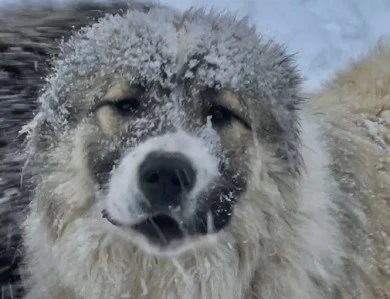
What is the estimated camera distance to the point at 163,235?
2842 mm

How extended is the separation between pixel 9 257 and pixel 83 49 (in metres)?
1.18

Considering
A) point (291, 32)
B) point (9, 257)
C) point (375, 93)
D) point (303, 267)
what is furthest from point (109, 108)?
point (291, 32)

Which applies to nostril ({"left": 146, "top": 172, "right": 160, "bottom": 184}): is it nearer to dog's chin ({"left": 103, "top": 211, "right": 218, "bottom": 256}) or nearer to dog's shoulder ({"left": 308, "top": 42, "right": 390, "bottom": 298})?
dog's chin ({"left": 103, "top": 211, "right": 218, "bottom": 256})

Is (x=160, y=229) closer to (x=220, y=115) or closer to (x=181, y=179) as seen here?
(x=181, y=179)

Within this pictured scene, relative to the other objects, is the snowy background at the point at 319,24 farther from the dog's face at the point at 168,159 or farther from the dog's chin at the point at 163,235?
the dog's chin at the point at 163,235

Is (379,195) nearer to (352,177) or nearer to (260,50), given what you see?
(352,177)

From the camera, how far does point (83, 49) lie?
3.20 metres

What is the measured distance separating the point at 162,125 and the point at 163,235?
1.22 feet

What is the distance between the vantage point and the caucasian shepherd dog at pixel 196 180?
289 cm

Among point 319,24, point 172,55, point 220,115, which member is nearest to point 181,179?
point 220,115

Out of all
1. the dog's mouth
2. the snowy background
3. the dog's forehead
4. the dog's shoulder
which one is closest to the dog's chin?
the dog's mouth

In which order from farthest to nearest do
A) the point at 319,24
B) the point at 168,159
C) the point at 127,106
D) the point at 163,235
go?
1. the point at 319,24
2. the point at 127,106
3. the point at 163,235
4. the point at 168,159

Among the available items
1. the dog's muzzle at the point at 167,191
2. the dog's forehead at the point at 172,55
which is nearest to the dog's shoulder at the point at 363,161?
the dog's forehead at the point at 172,55

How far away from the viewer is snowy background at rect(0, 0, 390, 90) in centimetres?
614
